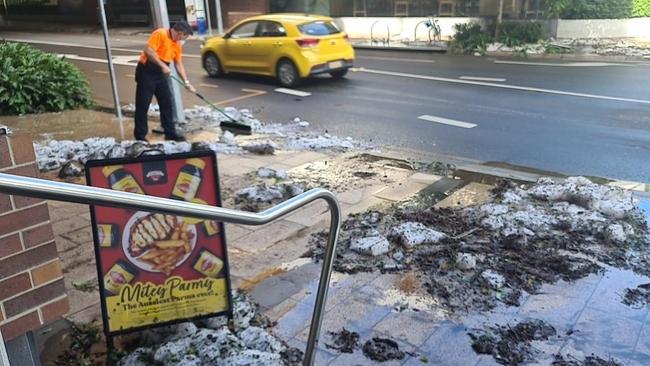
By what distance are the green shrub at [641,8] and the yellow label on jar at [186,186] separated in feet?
67.4

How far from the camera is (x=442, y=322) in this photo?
11.4 ft

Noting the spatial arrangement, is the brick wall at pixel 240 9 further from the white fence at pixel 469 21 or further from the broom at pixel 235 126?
the broom at pixel 235 126

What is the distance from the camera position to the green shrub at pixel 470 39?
63.2ft

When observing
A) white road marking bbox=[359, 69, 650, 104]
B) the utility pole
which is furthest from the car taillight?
the utility pole

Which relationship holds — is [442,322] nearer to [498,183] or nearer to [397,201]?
[397,201]

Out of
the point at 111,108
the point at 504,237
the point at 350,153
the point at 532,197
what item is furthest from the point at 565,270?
the point at 111,108

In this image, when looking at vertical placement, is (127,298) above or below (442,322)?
above

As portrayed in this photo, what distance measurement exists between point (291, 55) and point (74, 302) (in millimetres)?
9838

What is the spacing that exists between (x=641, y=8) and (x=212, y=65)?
14.8 m

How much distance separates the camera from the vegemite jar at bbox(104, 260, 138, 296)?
3.04 m

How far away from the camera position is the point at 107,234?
3.00 meters

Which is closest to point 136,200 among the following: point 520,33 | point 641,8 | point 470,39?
point 470,39

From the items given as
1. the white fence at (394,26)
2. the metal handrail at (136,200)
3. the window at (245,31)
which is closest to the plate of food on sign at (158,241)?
the metal handrail at (136,200)

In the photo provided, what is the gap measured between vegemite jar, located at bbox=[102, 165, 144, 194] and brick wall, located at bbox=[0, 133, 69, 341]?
0.52m
